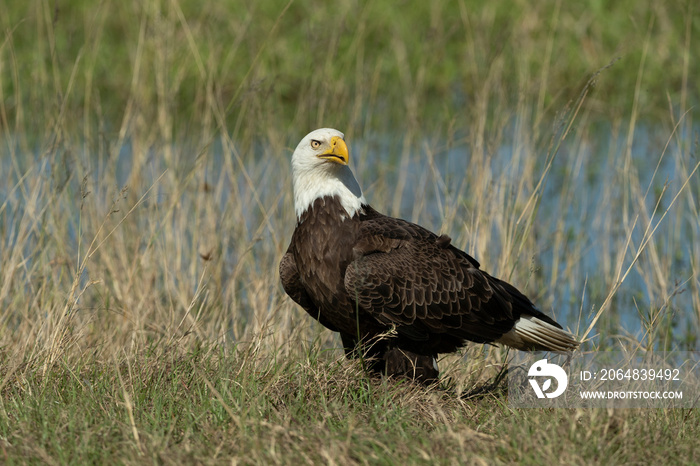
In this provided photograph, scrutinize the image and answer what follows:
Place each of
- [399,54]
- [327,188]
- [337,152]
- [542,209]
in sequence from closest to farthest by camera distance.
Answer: [337,152] < [327,188] < [542,209] < [399,54]

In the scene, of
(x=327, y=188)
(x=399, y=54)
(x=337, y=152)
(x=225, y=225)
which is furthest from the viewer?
(x=399, y=54)

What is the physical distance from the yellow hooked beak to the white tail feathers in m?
1.20

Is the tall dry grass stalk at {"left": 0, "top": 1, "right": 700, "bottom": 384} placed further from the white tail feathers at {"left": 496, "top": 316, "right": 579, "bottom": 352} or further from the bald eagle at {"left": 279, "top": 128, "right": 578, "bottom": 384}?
the bald eagle at {"left": 279, "top": 128, "right": 578, "bottom": 384}

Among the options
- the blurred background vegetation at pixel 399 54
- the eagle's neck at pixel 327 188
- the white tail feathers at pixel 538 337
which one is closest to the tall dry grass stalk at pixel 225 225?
the white tail feathers at pixel 538 337

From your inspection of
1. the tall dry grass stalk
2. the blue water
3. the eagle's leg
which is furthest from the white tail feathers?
the blue water

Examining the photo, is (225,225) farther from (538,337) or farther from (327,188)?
(538,337)

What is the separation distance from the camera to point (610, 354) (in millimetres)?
5945

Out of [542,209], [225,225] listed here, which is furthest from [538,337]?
[542,209]

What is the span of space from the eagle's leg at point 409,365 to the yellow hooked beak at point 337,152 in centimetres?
98

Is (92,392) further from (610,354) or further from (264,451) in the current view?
(610,354)

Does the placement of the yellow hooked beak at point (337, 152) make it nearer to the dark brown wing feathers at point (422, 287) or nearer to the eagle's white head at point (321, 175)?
the eagle's white head at point (321, 175)

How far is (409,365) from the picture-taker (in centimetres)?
458

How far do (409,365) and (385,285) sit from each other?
1.61ft

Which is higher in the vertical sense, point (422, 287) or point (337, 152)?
point (337, 152)
